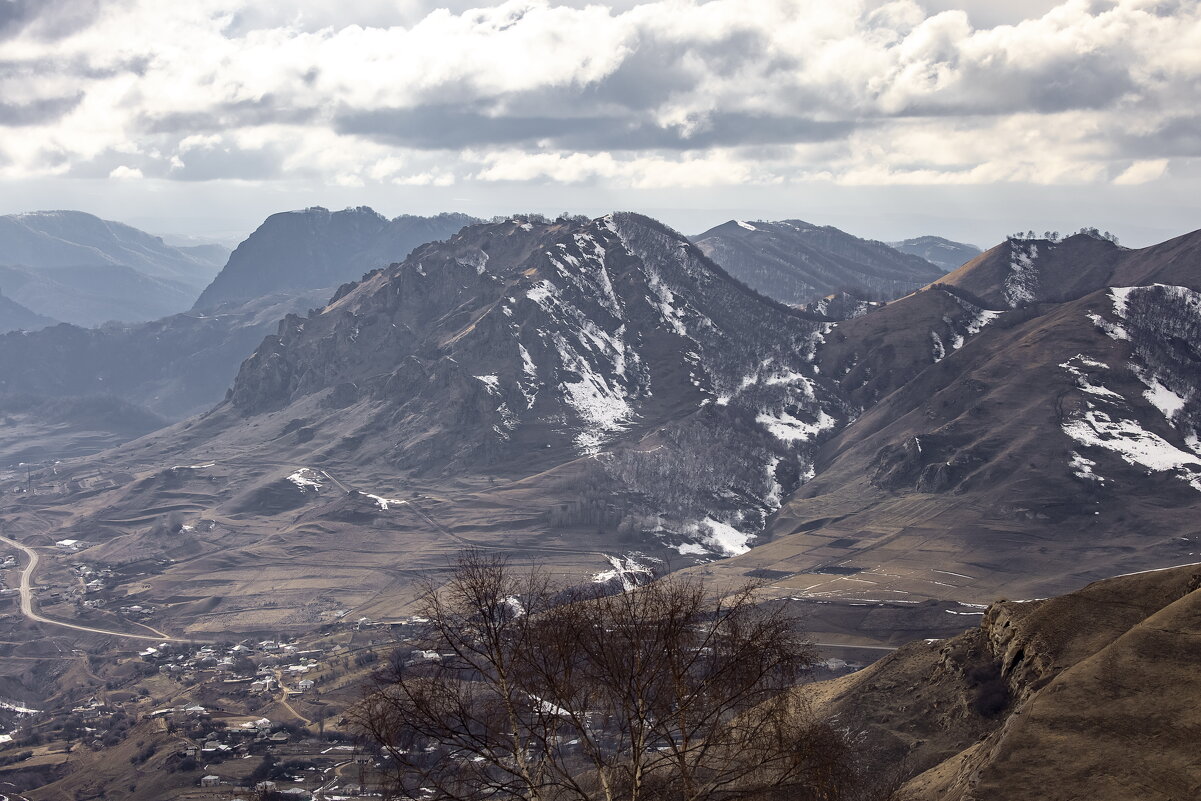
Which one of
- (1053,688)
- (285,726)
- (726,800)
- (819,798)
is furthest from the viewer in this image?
(285,726)

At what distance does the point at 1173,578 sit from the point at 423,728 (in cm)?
5943

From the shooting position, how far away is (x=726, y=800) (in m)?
36.1

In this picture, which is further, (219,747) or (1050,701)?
(219,747)

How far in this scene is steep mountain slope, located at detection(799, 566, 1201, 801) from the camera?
49.1 meters

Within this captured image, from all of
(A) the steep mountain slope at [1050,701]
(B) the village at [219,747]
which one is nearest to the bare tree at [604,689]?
(A) the steep mountain slope at [1050,701]

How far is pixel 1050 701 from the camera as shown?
2168 inches

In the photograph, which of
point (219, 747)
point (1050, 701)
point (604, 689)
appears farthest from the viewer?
point (219, 747)

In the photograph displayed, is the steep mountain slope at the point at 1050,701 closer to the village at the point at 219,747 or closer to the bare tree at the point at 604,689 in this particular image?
the bare tree at the point at 604,689

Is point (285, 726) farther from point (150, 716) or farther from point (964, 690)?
point (964, 690)

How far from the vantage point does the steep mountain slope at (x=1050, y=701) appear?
161 feet

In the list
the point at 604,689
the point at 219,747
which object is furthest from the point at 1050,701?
the point at 219,747

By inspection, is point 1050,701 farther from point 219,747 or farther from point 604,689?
point 219,747

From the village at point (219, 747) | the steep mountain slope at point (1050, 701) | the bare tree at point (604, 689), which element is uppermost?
the bare tree at point (604, 689)

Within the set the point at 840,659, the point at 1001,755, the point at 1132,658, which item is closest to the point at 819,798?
the point at 1001,755
